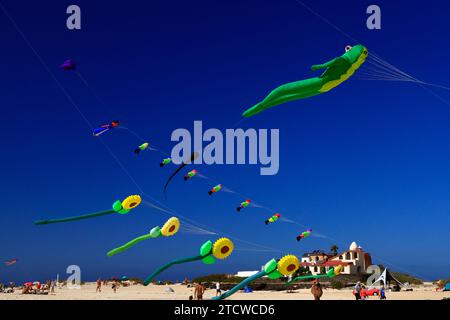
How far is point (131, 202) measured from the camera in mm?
22562

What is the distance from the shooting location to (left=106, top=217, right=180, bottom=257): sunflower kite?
2225 cm

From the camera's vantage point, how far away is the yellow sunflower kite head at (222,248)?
18.2 metres

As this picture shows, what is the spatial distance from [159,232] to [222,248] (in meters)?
5.52

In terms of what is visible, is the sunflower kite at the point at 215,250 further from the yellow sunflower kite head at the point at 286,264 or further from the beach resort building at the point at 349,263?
the beach resort building at the point at 349,263

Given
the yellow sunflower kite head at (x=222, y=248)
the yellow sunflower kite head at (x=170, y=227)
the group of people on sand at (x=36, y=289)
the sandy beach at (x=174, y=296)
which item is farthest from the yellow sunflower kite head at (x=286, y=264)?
the group of people on sand at (x=36, y=289)

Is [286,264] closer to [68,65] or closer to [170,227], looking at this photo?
[170,227]

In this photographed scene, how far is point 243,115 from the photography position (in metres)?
16.1

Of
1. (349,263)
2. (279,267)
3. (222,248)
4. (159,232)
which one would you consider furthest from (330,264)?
(279,267)

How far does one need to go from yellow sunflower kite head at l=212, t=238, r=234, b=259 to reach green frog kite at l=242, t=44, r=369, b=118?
16.6 ft

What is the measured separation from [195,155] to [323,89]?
719 cm
